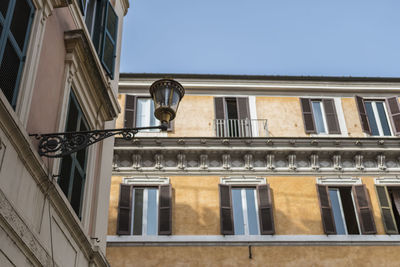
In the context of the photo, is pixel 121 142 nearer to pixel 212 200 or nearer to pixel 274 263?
pixel 212 200

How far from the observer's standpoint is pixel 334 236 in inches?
627

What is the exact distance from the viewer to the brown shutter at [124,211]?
51.6ft

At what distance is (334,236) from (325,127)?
4.14 meters

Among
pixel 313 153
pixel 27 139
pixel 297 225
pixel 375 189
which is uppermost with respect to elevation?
pixel 313 153

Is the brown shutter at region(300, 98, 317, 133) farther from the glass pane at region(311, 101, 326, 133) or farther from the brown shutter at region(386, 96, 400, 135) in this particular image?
the brown shutter at region(386, 96, 400, 135)

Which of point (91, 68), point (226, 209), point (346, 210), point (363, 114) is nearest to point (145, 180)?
point (226, 209)

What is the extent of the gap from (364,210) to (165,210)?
5.96m

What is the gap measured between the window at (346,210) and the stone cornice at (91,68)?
8.79 metres

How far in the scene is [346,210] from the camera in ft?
55.0

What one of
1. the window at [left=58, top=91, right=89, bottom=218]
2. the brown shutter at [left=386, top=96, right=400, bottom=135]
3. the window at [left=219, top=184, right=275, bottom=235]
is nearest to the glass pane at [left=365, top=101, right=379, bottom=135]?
the brown shutter at [left=386, top=96, right=400, bottom=135]

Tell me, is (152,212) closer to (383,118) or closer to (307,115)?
(307,115)

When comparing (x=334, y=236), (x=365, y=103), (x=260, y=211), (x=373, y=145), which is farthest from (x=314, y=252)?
(x=365, y=103)

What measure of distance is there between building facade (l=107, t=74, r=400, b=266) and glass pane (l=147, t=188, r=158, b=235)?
3cm

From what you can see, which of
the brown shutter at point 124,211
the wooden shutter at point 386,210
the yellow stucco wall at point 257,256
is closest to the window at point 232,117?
the brown shutter at point 124,211
